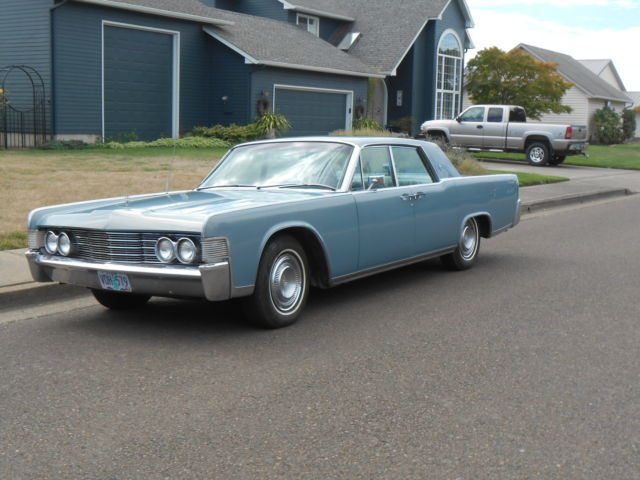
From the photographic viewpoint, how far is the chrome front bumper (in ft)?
19.0

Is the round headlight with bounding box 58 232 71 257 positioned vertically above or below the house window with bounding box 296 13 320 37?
below

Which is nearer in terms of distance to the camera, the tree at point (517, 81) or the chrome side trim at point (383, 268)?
the chrome side trim at point (383, 268)

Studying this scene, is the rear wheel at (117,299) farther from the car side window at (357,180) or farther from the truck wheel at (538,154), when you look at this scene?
the truck wheel at (538,154)

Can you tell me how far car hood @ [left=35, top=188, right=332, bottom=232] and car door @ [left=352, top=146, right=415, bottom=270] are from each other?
0.48 metres

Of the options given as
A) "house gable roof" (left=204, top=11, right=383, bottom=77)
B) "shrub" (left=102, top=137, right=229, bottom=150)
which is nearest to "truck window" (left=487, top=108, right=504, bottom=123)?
"house gable roof" (left=204, top=11, right=383, bottom=77)

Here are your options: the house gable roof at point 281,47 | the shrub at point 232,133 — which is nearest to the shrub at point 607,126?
the house gable roof at point 281,47

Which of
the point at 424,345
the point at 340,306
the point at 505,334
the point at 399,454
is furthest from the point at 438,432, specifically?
the point at 340,306

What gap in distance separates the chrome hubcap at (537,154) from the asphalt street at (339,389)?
1994cm

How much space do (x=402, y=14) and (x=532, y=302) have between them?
3262cm

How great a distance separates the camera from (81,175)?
15445 millimetres

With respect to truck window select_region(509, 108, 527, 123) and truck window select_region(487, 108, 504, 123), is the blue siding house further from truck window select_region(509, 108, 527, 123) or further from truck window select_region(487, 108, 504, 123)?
truck window select_region(509, 108, 527, 123)

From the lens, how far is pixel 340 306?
7352 mm

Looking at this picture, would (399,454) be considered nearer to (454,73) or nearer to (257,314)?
(257,314)

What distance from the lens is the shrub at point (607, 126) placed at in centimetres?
5272
